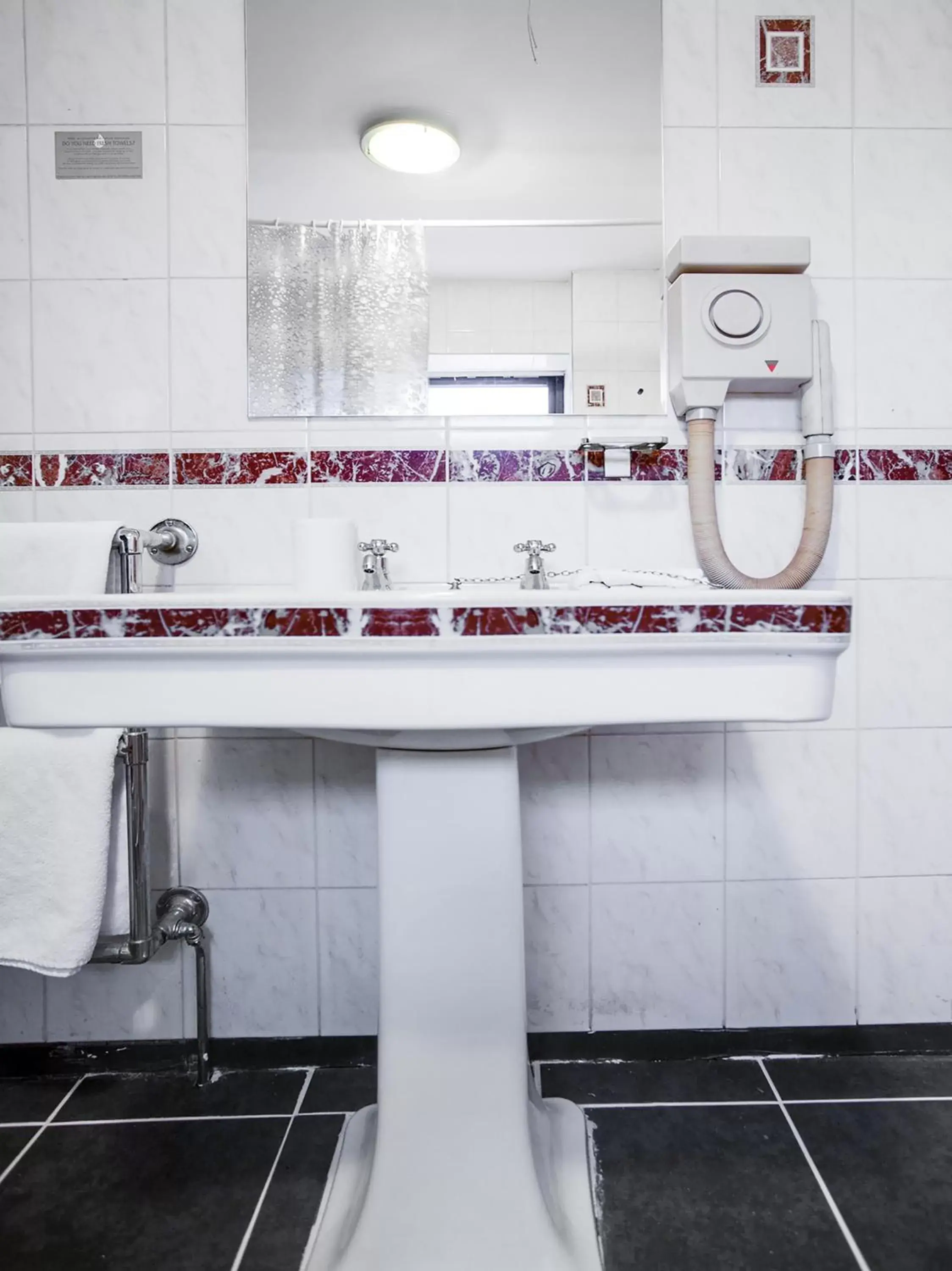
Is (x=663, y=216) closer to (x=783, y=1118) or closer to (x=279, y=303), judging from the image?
(x=279, y=303)

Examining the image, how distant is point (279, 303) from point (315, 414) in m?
0.19

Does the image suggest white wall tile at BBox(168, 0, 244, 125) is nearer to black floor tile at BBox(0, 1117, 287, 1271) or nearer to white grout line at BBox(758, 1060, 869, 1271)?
black floor tile at BBox(0, 1117, 287, 1271)

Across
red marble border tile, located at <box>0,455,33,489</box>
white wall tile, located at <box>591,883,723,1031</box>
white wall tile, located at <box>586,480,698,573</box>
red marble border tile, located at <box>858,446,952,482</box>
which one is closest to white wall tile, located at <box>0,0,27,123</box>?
red marble border tile, located at <box>0,455,33,489</box>

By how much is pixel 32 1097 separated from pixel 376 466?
116 cm

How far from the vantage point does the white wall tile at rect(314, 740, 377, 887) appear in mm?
1301

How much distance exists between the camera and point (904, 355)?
1300 mm

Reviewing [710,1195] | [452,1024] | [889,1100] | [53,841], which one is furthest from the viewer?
[889,1100]

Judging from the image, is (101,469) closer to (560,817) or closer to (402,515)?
(402,515)

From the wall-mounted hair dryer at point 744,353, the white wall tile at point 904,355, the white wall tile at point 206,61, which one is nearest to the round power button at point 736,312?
the wall-mounted hair dryer at point 744,353

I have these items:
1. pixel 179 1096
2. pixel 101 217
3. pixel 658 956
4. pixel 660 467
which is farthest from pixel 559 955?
pixel 101 217

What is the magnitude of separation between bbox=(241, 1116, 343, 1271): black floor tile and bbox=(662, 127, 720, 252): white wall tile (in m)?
1.49

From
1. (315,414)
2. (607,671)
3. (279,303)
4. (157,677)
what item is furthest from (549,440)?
(157,677)

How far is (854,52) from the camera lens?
1281 mm

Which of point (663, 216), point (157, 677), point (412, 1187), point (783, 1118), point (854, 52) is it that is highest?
point (854, 52)
